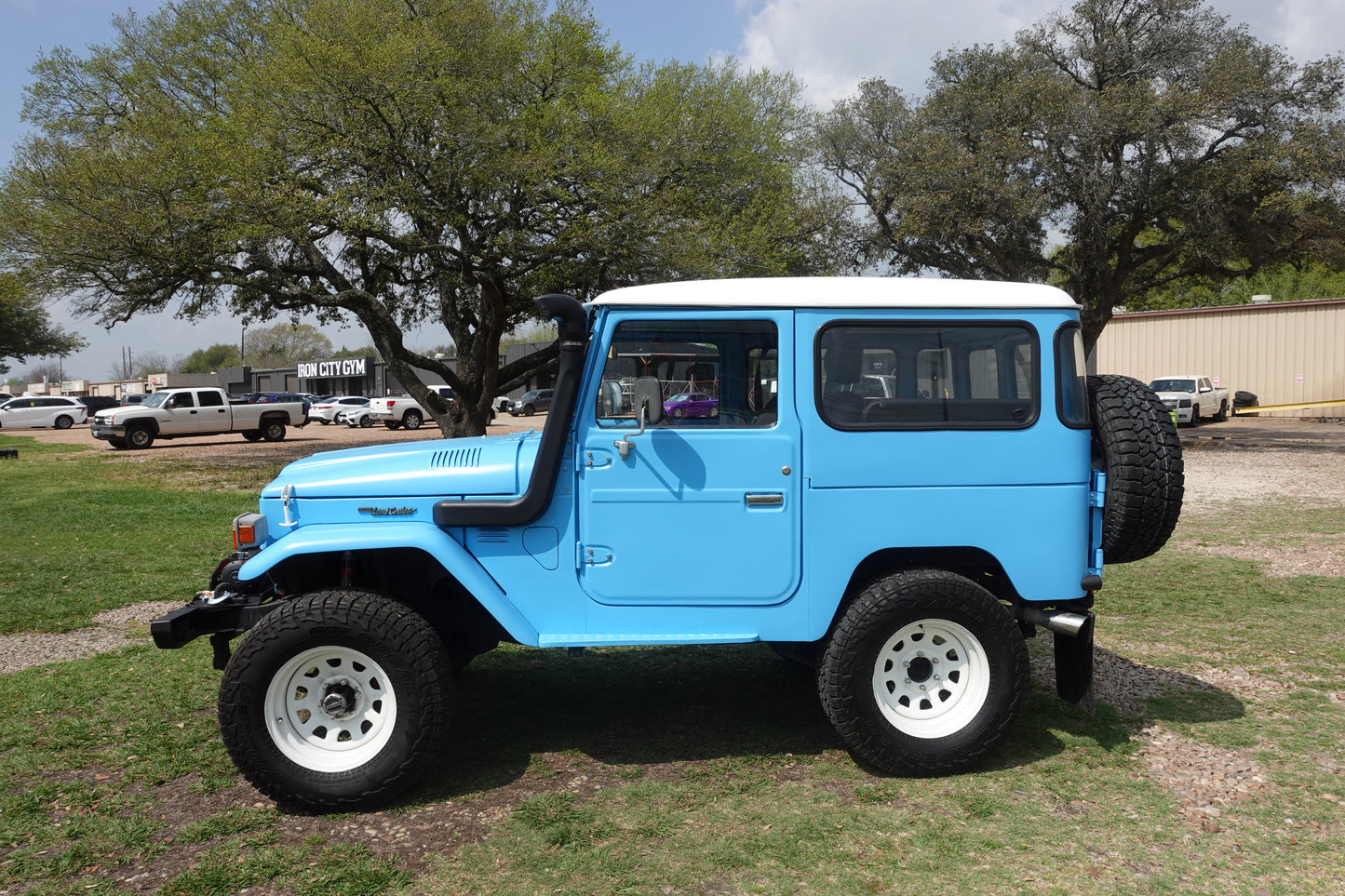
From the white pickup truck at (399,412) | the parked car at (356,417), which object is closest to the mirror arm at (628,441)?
the white pickup truck at (399,412)

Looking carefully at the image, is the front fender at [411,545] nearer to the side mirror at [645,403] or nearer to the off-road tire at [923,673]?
the side mirror at [645,403]

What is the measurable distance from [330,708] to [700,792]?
1668 millimetres

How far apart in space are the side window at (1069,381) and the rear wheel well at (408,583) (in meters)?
2.79

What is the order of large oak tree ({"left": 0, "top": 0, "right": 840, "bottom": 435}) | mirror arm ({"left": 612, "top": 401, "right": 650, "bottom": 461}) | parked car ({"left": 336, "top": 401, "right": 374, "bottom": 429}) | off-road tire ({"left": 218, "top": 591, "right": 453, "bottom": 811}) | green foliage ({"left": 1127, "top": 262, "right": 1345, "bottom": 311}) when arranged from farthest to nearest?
green foliage ({"left": 1127, "top": 262, "right": 1345, "bottom": 311}) < parked car ({"left": 336, "top": 401, "right": 374, "bottom": 429}) < large oak tree ({"left": 0, "top": 0, "right": 840, "bottom": 435}) < mirror arm ({"left": 612, "top": 401, "right": 650, "bottom": 461}) < off-road tire ({"left": 218, "top": 591, "right": 453, "bottom": 811})

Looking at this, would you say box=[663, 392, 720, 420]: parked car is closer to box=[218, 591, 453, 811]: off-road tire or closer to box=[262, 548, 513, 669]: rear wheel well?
box=[262, 548, 513, 669]: rear wheel well

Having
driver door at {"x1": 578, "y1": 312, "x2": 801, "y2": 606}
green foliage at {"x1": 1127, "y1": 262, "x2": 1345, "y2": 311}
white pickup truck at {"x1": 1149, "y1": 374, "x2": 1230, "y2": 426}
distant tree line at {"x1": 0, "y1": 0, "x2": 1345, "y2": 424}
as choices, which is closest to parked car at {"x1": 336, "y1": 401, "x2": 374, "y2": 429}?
distant tree line at {"x1": 0, "y1": 0, "x2": 1345, "y2": 424}

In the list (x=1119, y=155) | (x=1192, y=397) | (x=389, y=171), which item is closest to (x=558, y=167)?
(x=389, y=171)

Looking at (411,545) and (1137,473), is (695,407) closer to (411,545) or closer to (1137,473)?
(411,545)

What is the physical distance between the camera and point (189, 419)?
31.9 m

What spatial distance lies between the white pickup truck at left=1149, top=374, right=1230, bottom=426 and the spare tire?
2922cm

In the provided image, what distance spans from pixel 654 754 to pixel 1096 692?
8.90 feet

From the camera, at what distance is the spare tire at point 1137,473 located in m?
4.47

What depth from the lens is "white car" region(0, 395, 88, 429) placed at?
45.9 m

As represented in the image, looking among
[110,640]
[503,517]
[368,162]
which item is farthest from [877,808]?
[368,162]
